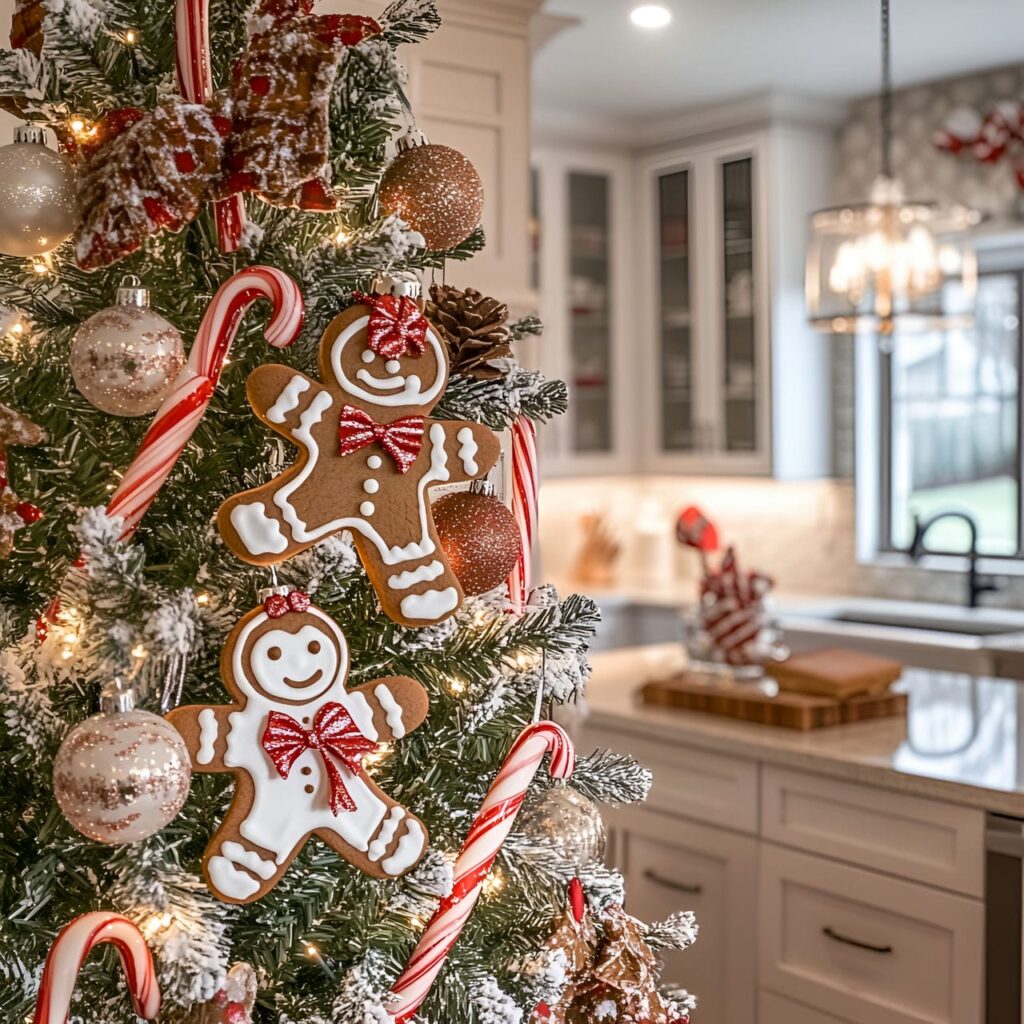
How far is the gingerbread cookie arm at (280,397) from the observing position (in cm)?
88

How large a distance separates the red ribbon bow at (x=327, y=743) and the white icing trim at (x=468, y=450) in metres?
0.20

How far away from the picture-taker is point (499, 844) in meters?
1.00

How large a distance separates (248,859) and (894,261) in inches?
107

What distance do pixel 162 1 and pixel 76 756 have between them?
564 millimetres

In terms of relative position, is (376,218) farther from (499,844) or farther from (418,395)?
(499,844)

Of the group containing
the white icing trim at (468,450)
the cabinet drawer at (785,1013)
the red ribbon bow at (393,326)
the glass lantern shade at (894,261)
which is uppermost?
the glass lantern shade at (894,261)

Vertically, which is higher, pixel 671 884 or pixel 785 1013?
pixel 671 884

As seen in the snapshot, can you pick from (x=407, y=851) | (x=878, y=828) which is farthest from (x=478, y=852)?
(x=878, y=828)

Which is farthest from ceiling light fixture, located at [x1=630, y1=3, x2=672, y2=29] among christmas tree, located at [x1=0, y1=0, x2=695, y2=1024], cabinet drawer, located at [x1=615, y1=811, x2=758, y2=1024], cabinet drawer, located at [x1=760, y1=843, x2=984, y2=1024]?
christmas tree, located at [x1=0, y1=0, x2=695, y2=1024]

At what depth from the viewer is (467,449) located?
954mm

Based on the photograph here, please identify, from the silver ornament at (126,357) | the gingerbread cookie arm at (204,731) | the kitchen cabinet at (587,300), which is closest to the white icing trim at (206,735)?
the gingerbread cookie arm at (204,731)

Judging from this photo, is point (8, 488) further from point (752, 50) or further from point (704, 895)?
point (752, 50)

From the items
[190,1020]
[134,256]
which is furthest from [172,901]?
[134,256]

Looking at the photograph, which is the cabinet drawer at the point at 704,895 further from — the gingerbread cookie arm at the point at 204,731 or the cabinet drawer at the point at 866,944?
the gingerbread cookie arm at the point at 204,731
